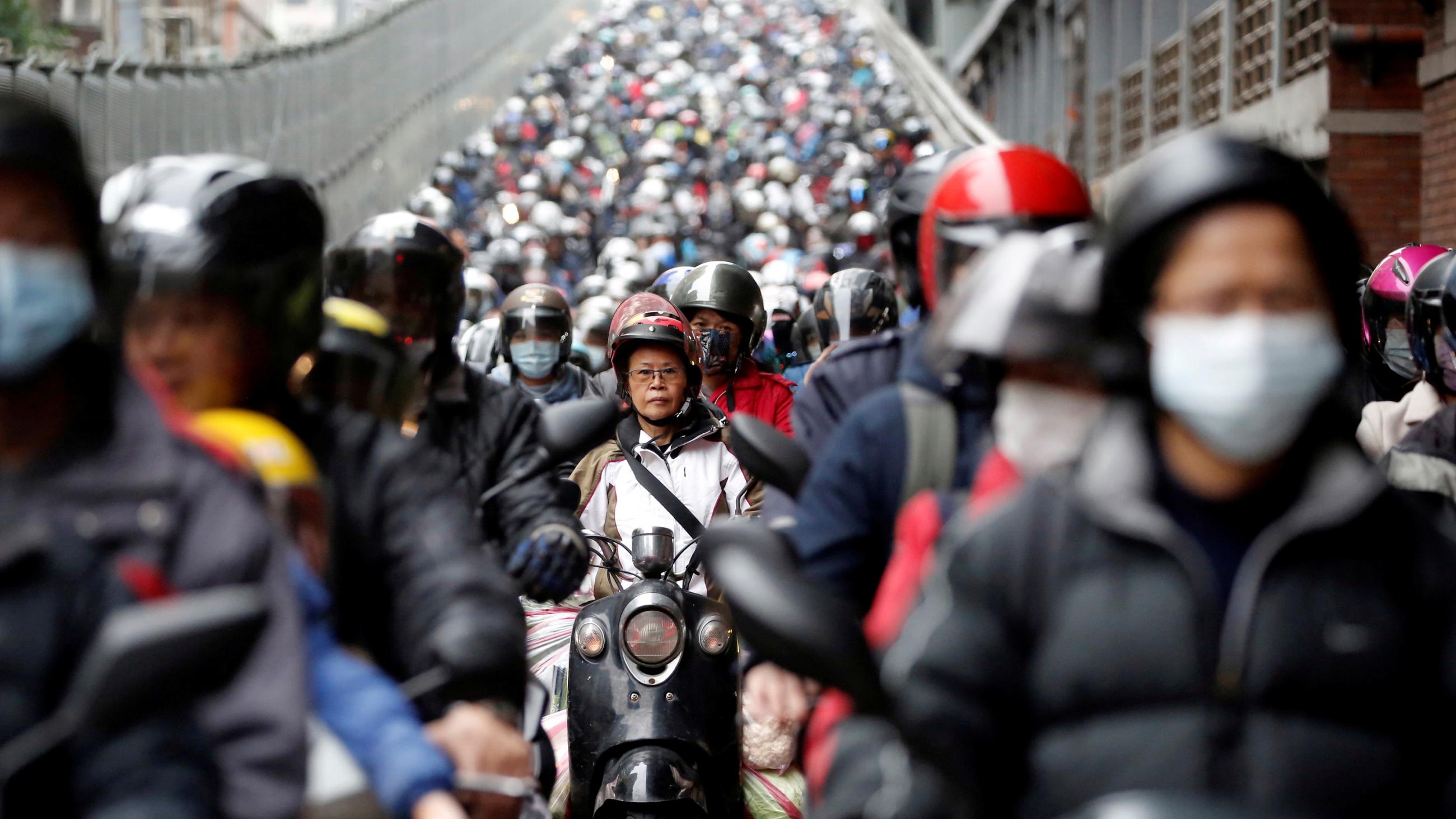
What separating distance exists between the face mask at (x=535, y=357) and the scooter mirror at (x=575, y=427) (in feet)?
18.0

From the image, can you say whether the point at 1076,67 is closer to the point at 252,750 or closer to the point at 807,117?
the point at 807,117

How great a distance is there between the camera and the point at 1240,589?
7.45 feet

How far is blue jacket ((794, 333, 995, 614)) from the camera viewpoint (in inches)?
140

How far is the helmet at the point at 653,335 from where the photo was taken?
7.20 meters

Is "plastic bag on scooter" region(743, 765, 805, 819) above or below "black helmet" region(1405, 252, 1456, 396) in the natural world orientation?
below

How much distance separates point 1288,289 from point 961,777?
75cm

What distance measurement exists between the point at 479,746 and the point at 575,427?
1347 mm

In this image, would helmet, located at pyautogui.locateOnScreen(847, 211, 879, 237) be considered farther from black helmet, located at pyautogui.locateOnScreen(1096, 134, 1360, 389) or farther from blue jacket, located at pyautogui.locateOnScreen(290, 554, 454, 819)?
black helmet, located at pyautogui.locateOnScreen(1096, 134, 1360, 389)

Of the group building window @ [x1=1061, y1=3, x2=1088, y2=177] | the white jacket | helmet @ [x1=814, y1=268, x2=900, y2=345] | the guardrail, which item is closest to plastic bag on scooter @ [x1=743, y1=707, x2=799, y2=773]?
the white jacket

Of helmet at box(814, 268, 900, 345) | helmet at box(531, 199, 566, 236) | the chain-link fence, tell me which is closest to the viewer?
helmet at box(814, 268, 900, 345)

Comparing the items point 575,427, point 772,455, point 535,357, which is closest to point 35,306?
point 772,455

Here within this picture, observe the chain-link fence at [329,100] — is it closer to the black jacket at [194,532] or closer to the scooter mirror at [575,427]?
the black jacket at [194,532]

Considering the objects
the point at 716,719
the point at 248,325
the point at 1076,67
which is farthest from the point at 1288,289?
the point at 1076,67

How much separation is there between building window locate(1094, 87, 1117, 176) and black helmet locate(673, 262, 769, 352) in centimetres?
2327
